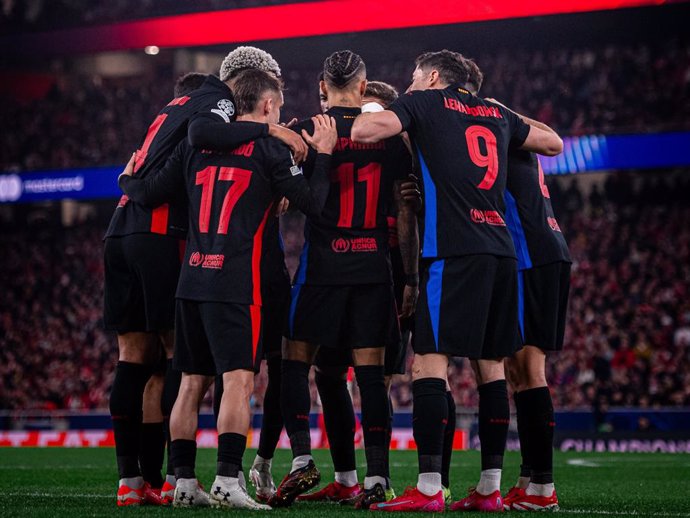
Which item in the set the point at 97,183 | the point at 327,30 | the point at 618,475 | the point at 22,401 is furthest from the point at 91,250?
the point at 618,475

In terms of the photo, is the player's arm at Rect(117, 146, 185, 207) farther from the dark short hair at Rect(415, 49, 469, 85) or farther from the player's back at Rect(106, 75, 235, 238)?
the dark short hair at Rect(415, 49, 469, 85)

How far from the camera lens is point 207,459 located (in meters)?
11.7

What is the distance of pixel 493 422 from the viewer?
5.39 m

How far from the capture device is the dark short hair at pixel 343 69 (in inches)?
231

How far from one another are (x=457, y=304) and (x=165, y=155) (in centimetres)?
191

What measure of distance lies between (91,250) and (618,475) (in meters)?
21.2

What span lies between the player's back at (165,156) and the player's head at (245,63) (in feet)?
0.28

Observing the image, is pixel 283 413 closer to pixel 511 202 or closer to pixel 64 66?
pixel 511 202

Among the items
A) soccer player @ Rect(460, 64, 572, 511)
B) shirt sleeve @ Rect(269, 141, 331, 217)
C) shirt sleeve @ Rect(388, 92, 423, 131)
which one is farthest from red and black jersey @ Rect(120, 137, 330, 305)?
soccer player @ Rect(460, 64, 572, 511)

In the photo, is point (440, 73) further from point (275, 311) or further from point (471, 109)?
point (275, 311)

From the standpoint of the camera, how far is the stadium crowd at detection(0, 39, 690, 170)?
929 inches

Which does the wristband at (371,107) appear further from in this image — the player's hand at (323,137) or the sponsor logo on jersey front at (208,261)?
the sponsor logo on jersey front at (208,261)

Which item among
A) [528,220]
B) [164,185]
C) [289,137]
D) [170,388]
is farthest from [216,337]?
[528,220]

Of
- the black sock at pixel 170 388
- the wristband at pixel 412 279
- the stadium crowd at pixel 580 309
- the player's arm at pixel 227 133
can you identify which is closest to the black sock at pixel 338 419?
the wristband at pixel 412 279
